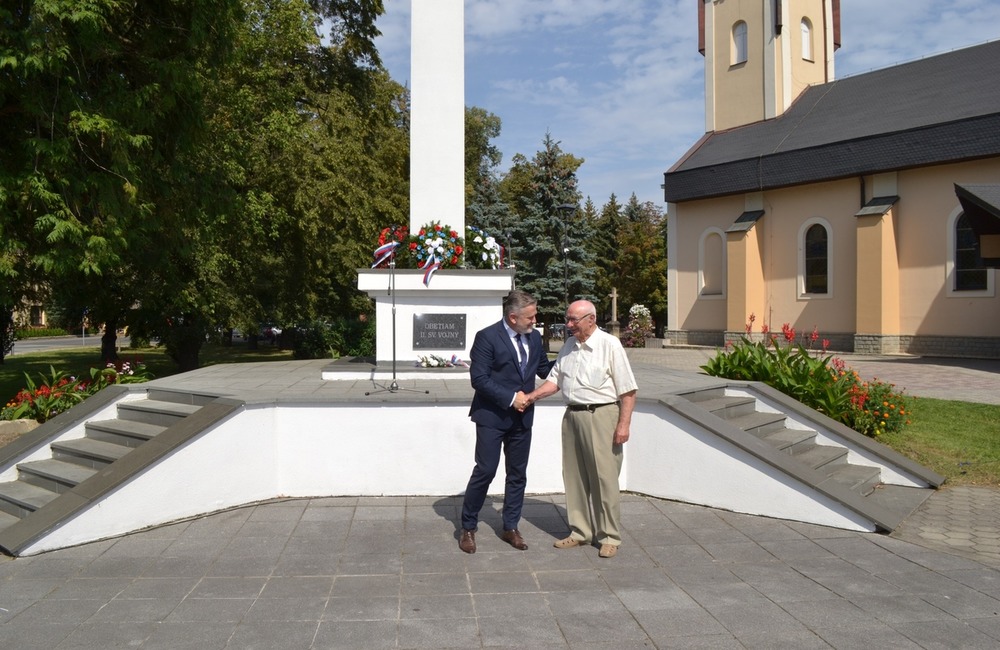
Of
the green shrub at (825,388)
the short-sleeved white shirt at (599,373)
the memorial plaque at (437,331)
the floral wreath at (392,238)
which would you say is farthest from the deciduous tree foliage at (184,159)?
the green shrub at (825,388)

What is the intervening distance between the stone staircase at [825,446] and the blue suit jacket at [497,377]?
2.41 meters

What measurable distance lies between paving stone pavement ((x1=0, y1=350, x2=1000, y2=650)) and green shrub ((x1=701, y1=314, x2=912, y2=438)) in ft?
8.01

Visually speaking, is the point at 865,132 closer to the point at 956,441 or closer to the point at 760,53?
the point at 760,53

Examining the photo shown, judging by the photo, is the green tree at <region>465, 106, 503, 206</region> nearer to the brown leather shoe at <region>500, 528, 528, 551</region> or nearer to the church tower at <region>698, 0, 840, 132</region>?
the church tower at <region>698, 0, 840, 132</region>

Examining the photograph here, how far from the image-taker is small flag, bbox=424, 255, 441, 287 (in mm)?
9938

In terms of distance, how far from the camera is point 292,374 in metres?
10.3

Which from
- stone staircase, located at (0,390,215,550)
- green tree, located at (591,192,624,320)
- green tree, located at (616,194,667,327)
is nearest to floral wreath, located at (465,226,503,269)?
stone staircase, located at (0,390,215,550)

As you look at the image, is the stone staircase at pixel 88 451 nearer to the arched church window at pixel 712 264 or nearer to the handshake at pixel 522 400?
the handshake at pixel 522 400

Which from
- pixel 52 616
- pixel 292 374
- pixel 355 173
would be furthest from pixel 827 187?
pixel 52 616

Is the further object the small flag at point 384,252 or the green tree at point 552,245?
the green tree at point 552,245

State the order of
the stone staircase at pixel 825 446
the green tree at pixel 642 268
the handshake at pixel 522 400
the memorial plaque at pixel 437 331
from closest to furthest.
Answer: the handshake at pixel 522 400 < the stone staircase at pixel 825 446 < the memorial plaque at pixel 437 331 < the green tree at pixel 642 268

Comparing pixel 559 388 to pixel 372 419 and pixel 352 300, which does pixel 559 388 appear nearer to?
pixel 372 419

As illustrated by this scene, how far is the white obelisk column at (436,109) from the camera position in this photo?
35.4ft

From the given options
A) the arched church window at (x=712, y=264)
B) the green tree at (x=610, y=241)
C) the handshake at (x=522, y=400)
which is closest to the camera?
the handshake at (x=522, y=400)
